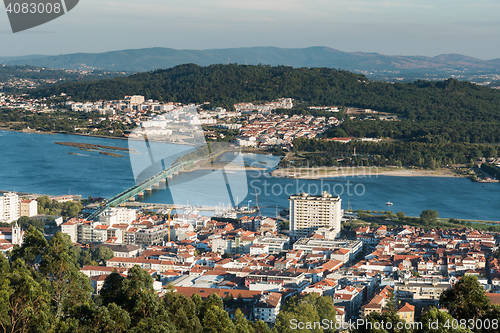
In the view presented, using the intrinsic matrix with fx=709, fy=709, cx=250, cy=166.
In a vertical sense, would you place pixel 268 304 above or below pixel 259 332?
below

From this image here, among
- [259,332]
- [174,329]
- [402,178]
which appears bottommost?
[402,178]

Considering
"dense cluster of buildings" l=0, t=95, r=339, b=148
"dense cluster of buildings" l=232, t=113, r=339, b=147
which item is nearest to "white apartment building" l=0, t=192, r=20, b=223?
"dense cluster of buildings" l=0, t=95, r=339, b=148

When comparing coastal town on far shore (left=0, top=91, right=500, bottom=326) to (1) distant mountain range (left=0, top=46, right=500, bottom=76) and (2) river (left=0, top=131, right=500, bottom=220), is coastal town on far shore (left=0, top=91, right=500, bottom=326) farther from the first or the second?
(1) distant mountain range (left=0, top=46, right=500, bottom=76)

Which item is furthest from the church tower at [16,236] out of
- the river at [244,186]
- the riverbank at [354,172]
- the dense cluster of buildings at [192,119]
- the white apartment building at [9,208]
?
the dense cluster of buildings at [192,119]

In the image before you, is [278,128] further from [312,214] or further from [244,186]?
[312,214]

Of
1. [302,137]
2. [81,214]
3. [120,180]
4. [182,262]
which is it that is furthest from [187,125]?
[182,262]

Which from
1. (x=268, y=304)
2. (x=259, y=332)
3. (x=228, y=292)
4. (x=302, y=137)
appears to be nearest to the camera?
(x=259, y=332)

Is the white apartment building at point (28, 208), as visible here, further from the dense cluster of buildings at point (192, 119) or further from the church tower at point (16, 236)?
the dense cluster of buildings at point (192, 119)

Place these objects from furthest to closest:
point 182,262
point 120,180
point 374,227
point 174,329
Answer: point 120,180 → point 374,227 → point 182,262 → point 174,329

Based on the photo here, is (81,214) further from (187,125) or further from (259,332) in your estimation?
(187,125)
